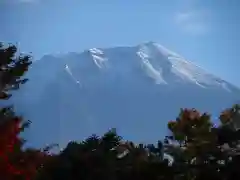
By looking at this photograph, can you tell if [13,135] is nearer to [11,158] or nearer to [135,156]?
[11,158]

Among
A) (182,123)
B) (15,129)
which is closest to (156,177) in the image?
(182,123)

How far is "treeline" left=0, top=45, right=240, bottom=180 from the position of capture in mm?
15227

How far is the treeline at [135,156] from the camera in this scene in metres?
15.2

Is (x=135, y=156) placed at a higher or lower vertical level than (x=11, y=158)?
higher

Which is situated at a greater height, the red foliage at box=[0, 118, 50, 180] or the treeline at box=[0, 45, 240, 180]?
the treeline at box=[0, 45, 240, 180]

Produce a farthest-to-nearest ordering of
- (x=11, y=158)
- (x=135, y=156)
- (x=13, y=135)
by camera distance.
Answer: (x=135, y=156)
(x=11, y=158)
(x=13, y=135)

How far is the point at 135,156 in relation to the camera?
1725 centimetres

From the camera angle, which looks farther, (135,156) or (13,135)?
(135,156)

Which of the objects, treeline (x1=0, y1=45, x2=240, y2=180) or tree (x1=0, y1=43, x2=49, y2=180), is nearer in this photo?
tree (x1=0, y1=43, x2=49, y2=180)

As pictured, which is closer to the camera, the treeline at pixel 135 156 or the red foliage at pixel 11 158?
the red foliage at pixel 11 158

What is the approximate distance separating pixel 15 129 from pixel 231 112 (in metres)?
13.5

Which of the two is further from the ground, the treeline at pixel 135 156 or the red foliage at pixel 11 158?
the treeline at pixel 135 156

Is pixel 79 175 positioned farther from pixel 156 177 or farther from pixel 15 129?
pixel 15 129

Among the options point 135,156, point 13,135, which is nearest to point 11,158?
point 13,135
